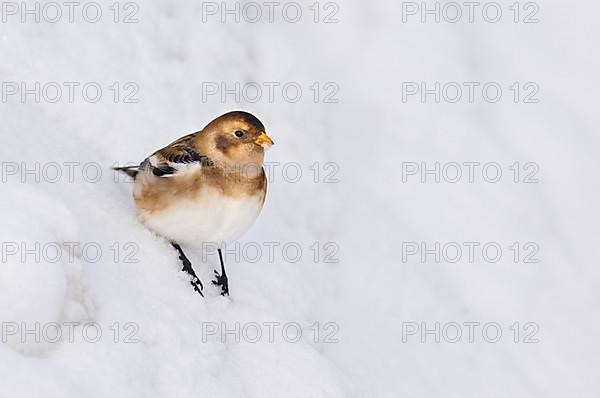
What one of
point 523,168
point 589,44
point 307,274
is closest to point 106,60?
point 307,274

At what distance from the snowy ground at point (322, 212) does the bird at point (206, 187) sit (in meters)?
0.12

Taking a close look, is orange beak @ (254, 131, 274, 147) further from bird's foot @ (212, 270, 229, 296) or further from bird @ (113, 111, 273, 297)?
bird's foot @ (212, 270, 229, 296)

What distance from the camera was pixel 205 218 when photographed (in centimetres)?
423

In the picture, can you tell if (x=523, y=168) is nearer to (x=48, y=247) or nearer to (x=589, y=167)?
(x=589, y=167)

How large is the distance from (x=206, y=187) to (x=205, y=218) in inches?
5.1

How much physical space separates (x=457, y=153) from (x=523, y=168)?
498 millimetres

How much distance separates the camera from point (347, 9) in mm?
6930

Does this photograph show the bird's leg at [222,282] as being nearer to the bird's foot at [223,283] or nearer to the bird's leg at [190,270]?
the bird's foot at [223,283]

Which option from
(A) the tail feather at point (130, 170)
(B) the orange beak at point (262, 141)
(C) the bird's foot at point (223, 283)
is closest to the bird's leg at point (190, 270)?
(C) the bird's foot at point (223, 283)

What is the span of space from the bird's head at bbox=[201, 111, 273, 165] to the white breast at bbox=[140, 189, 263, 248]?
0.19 m

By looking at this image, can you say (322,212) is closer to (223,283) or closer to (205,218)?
(223,283)

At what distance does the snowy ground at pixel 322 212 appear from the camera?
142 inches

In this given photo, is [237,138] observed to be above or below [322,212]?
above

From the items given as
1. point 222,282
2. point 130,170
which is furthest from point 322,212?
point 130,170
